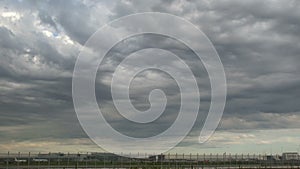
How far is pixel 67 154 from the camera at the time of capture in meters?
83.3

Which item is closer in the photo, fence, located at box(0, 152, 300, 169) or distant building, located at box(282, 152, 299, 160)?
fence, located at box(0, 152, 300, 169)

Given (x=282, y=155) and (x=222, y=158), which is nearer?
(x=222, y=158)

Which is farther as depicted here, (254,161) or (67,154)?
(254,161)

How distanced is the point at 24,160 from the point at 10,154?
613cm

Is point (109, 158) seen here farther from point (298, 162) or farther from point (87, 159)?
point (298, 162)

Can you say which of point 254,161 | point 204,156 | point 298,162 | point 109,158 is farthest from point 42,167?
point 298,162

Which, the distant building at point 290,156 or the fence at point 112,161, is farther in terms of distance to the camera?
the distant building at point 290,156

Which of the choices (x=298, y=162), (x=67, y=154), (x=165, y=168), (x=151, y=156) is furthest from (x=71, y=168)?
(x=298, y=162)

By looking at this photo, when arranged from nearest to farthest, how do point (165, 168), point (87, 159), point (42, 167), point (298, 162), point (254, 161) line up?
1. point (42, 167)
2. point (165, 168)
3. point (87, 159)
4. point (254, 161)
5. point (298, 162)

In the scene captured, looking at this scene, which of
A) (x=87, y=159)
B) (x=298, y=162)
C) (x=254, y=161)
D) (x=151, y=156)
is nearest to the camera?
(x=87, y=159)

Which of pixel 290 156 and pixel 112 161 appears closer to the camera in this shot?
pixel 112 161

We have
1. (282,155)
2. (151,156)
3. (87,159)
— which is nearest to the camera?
(87,159)

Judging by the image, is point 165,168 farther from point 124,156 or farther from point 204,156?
point 204,156

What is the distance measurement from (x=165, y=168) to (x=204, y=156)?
26.2m
